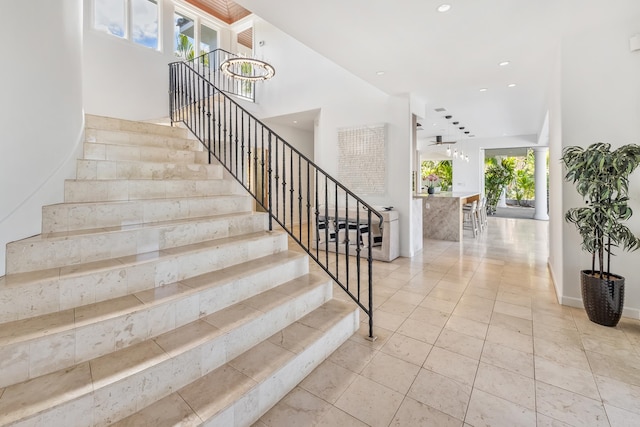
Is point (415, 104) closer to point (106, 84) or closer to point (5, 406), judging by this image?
point (5, 406)

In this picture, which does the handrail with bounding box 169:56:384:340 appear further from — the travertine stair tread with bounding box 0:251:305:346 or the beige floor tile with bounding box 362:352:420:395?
the travertine stair tread with bounding box 0:251:305:346

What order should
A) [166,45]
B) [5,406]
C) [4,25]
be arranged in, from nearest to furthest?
[5,406] → [4,25] → [166,45]

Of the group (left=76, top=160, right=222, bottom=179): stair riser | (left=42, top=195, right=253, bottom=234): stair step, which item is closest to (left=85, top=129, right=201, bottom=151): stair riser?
(left=76, top=160, right=222, bottom=179): stair riser

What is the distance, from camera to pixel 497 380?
6.31 feet

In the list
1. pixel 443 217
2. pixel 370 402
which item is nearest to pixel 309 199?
pixel 370 402

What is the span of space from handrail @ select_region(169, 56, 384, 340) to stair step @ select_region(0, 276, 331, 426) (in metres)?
0.85

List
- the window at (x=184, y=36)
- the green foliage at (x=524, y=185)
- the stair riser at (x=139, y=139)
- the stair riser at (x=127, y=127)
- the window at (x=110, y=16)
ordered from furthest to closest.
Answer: the green foliage at (x=524, y=185), the window at (x=184, y=36), the window at (x=110, y=16), the stair riser at (x=127, y=127), the stair riser at (x=139, y=139)

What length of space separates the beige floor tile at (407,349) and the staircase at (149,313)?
0.34m

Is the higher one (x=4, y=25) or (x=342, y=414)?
(x=4, y=25)

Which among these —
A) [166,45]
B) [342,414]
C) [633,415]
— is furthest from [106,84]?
[633,415]

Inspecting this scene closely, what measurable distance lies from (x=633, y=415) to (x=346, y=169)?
469cm

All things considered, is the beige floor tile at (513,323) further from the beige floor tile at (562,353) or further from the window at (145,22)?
the window at (145,22)

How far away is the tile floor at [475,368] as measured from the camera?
163cm

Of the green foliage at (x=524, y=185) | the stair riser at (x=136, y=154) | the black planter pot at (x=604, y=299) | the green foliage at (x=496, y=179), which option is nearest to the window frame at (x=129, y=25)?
the stair riser at (x=136, y=154)
